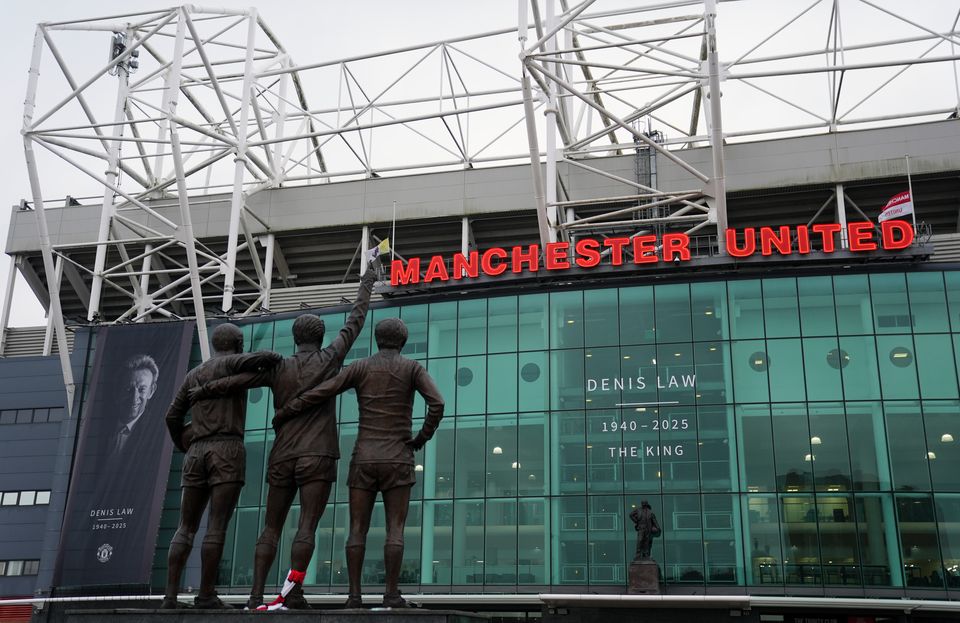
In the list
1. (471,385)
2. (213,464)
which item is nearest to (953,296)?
(471,385)

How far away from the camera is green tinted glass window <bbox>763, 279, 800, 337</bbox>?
1458 inches

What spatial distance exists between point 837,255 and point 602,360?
9426 millimetres

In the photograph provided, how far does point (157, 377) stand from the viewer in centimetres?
4459

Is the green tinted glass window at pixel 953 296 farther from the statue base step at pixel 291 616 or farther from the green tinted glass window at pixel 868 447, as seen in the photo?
the statue base step at pixel 291 616

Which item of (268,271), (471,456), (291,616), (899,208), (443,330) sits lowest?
Answer: (291,616)

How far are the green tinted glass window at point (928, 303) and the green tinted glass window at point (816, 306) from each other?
2771mm

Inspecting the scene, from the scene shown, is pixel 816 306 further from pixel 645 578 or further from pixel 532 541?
pixel 532 541

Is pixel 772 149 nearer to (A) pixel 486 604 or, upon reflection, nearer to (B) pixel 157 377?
(A) pixel 486 604

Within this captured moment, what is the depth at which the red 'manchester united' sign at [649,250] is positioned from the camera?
3706cm

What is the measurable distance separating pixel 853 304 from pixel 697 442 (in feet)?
25.2

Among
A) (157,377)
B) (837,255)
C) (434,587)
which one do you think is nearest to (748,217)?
(837,255)

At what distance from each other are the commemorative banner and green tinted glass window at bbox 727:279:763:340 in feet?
77.3

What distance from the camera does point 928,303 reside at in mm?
36312

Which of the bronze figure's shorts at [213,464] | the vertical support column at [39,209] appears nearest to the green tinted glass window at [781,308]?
the bronze figure's shorts at [213,464]
